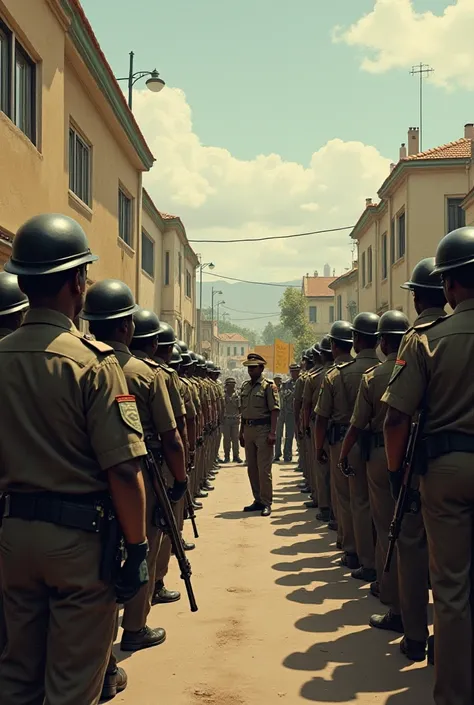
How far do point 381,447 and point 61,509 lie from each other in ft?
10.7

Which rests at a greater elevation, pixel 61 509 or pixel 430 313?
pixel 430 313

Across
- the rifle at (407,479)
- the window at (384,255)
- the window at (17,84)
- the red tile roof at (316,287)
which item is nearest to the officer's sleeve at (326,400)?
the rifle at (407,479)

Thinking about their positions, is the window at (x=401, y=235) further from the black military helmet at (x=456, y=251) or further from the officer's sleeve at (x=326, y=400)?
the black military helmet at (x=456, y=251)

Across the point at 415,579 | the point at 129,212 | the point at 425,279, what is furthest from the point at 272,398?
the point at 129,212

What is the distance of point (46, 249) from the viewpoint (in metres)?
2.74

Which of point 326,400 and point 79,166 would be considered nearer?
point 326,400

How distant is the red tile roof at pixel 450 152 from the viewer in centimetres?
2314

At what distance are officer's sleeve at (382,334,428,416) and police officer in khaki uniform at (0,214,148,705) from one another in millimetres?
1491

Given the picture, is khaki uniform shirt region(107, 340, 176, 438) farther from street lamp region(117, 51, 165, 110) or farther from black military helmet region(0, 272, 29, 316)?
street lamp region(117, 51, 165, 110)

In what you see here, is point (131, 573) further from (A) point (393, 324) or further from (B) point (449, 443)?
(A) point (393, 324)

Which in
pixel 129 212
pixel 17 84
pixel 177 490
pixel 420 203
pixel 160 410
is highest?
pixel 420 203

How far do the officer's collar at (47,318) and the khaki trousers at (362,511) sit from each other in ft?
13.6

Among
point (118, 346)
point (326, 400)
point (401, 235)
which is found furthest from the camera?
point (401, 235)

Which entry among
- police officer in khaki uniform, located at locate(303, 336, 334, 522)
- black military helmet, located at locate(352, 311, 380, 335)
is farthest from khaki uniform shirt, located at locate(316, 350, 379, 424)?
police officer in khaki uniform, located at locate(303, 336, 334, 522)
